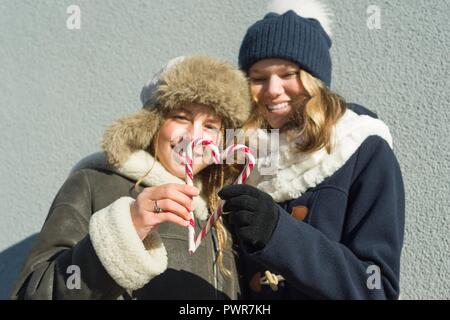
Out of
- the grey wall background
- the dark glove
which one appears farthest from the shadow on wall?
the dark glove

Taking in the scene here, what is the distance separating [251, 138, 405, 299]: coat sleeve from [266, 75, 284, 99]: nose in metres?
0.38

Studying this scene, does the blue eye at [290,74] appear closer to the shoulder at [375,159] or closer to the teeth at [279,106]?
the teeth at [279,106]

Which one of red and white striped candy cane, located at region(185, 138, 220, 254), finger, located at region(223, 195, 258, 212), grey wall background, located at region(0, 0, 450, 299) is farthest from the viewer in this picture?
grey wall background, located at region(0, 0, 450, 299)

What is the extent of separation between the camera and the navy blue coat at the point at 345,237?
5.74ft

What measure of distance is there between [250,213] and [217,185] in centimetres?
59

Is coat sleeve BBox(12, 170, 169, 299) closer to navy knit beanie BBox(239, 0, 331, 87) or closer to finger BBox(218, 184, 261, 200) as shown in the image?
finger BBox(218, 184, 261, 200)

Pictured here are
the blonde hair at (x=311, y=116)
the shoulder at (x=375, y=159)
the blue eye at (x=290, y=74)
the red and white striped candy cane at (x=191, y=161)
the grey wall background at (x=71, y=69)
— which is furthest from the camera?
the grey wall background at (x=71, y=69)

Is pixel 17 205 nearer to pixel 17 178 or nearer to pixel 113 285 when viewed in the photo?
pixel 17 178

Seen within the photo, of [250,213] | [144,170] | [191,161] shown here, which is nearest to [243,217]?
[250,213]

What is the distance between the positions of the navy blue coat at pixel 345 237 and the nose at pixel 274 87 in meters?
0.38

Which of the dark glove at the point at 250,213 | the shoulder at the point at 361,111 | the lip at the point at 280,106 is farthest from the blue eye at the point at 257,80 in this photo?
the dark glove at the point at 250,213

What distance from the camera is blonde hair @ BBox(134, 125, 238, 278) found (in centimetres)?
209

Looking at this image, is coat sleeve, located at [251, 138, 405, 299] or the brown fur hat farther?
the brown fur hat

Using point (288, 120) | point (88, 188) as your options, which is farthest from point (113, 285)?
point (288, 120)
